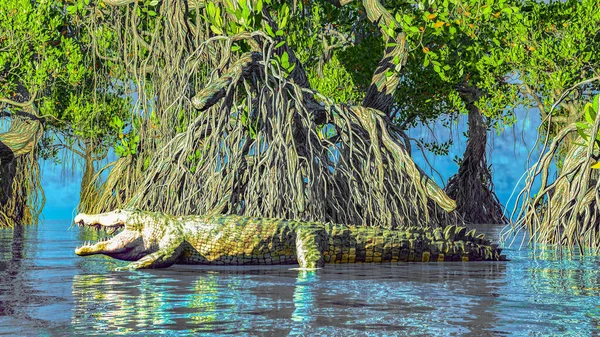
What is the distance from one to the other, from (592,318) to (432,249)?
4608 millimetres

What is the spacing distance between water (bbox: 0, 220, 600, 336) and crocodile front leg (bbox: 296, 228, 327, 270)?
0.21 meters

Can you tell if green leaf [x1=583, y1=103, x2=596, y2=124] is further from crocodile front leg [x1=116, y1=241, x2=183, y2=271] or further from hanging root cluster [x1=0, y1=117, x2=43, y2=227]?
hanging root cluster [x1=0, y1=117, x2=43, y2=227]

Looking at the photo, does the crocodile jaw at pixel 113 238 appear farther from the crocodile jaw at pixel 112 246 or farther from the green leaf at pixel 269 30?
the green leaf at pixel 269 30

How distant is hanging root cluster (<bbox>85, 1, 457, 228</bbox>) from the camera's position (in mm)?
10891

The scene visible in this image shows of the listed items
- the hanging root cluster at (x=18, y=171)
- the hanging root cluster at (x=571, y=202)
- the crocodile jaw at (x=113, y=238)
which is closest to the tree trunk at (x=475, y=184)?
the hanging root cluster at (x=18, y=171)

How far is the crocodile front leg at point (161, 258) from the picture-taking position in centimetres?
857

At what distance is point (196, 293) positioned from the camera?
6270mm

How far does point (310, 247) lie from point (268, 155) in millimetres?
2387

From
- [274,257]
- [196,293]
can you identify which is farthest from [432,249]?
[196,293]

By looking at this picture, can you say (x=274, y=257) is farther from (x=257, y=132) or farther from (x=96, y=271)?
(x=257, y=132)

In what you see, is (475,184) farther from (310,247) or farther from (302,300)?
(302,300)

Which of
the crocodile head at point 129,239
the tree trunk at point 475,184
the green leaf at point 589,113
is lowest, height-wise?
the crocodile head at point 129,239

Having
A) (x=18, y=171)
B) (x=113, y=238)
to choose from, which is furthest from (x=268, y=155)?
(x=18, y=171)

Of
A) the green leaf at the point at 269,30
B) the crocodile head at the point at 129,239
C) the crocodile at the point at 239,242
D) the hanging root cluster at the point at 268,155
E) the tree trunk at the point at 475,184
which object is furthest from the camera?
the tree trunk at the point at 475,184
